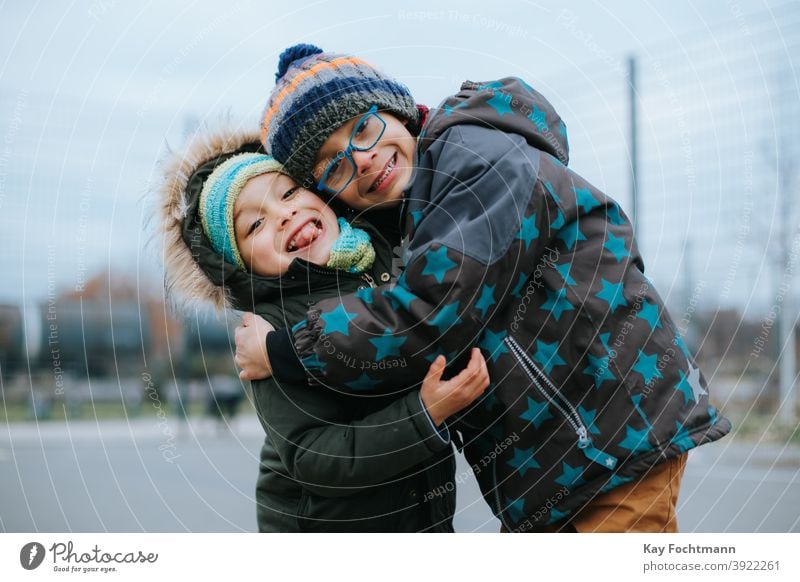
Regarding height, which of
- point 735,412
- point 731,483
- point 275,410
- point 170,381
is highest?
point 275,410

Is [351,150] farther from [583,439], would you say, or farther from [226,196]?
[583,439]

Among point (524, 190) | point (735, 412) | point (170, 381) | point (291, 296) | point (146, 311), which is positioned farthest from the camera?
point (170, 381)

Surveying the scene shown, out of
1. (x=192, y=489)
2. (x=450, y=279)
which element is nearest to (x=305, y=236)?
(x=450, y=279)

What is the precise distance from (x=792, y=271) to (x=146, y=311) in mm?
5611

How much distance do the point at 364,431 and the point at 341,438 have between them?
0.10 ft

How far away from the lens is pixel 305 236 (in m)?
1.15

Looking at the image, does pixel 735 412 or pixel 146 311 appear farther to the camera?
pixel 146 311

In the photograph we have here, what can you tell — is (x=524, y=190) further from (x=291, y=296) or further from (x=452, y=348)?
(x=291, y=296)

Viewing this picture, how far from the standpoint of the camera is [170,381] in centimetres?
817

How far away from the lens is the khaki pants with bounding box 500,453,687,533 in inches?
42.3

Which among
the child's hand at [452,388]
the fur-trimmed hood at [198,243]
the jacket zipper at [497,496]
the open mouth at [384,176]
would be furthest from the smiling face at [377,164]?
the jacket zipper at [497,496]

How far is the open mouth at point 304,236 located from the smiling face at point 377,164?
6 centimetres

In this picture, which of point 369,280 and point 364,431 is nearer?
point 364,431
